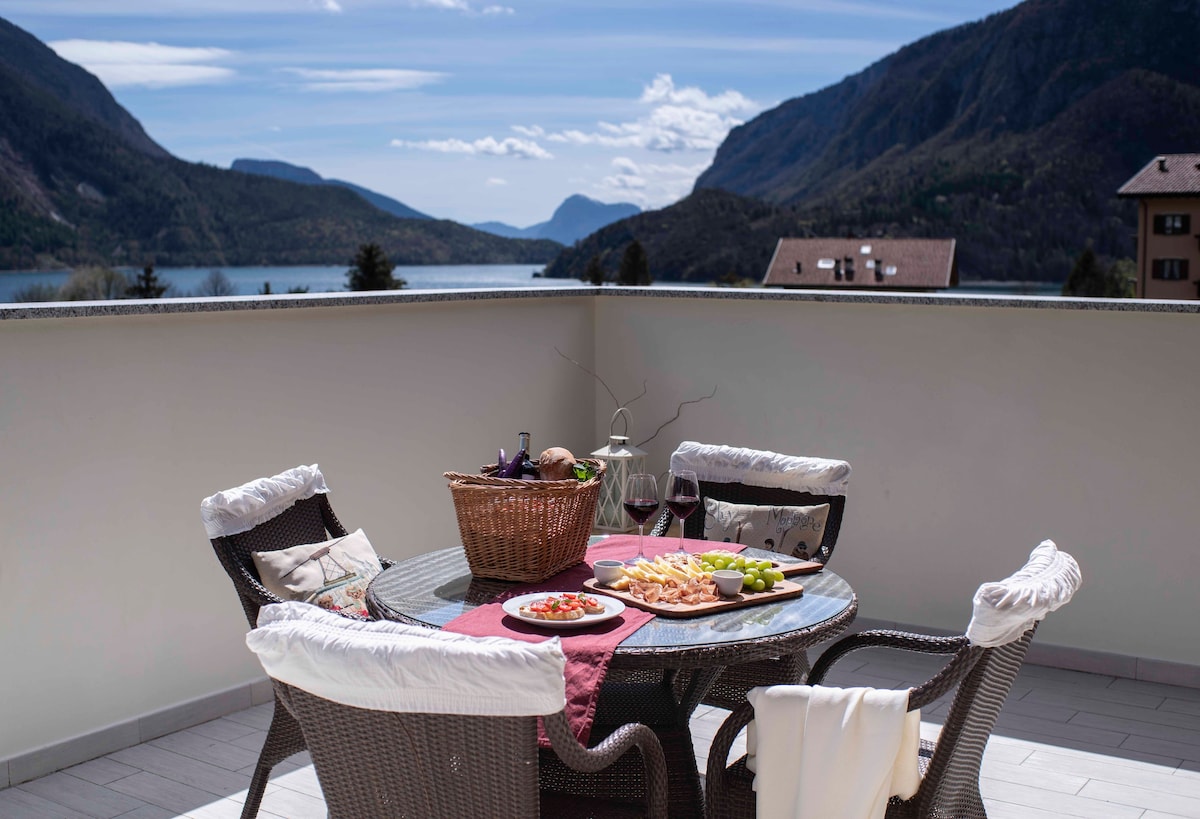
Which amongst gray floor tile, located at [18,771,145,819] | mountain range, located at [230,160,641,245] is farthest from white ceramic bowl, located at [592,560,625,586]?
mountain range, located at [230,160,641,245]

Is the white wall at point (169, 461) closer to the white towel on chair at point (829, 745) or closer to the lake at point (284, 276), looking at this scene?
the white towel on chair at point (829, 745)

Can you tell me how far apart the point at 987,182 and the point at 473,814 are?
170ft

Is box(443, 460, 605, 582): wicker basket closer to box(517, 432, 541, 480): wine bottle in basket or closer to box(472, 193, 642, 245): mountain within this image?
box(517, 432, 541, 480): wine bottle in basket

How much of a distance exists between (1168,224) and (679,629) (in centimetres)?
4630

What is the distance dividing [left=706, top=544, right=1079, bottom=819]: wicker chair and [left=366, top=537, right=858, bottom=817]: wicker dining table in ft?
0.41

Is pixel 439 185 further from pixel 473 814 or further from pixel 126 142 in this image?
pixel 473 814

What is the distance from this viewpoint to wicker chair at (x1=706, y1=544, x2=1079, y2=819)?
182cm

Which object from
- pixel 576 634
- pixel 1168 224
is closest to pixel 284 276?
pixel 1168 224

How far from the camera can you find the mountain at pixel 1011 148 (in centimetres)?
4538

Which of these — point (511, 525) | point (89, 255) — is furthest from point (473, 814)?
point (89, 255)

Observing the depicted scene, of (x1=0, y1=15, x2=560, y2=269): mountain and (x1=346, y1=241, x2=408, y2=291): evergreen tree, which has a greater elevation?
(x1=0, y1=15, x2=560, y2=269): mountain

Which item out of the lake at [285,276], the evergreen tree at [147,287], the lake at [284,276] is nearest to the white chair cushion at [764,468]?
the lake at [285,276]

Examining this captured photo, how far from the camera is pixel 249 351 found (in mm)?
3475

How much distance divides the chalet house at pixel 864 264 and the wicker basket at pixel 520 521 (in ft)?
142
